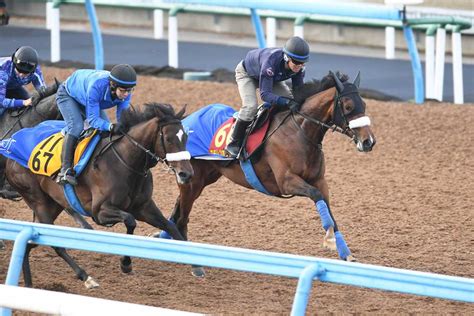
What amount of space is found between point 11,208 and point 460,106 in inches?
209

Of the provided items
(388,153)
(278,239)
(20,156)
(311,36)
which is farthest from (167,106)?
(311,36)

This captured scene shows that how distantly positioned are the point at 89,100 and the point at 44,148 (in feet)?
1.89

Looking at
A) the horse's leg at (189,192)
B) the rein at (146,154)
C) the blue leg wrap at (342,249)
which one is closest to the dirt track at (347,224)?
the blue leg wrap at (342,249)

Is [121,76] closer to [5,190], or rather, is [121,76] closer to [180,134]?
[180,134]

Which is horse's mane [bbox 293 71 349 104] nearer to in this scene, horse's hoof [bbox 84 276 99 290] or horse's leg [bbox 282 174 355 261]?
horse's leg [bbox 282 174 355 261]

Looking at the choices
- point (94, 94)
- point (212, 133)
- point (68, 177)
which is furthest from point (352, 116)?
point (68, 177)

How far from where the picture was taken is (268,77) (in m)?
8.66

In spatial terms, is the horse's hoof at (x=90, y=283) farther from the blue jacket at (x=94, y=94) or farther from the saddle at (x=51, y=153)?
the blue jacket at (x=94, y=94)

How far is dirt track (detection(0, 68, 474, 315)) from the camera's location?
775 cm

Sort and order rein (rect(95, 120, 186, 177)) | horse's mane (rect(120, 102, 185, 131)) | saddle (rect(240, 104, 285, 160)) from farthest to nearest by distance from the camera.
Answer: saddle (rect(240, 104, 285, 160)), horse's mane (rect(120, 102, 185, 131)), rein (rect(95, 120, 186, 177))

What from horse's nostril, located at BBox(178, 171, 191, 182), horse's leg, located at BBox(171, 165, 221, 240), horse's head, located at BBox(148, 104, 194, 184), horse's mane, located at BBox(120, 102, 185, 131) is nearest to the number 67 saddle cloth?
horse's mane, located at BBox(120, 102, 185, 131)

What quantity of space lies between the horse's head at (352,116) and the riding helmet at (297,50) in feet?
0.97

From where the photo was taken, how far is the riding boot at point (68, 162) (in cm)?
815

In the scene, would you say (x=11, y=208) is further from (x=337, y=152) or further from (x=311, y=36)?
(x=311, y=36)
